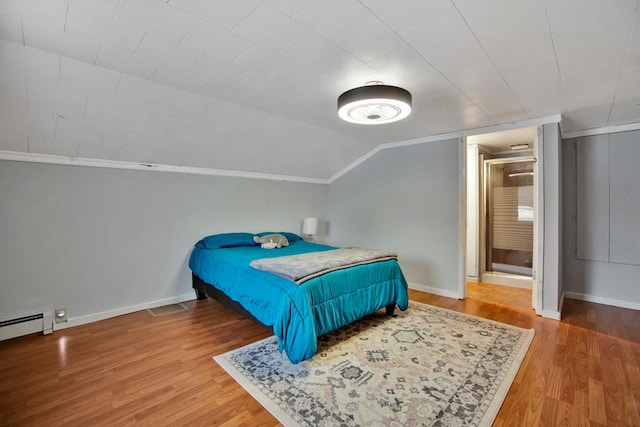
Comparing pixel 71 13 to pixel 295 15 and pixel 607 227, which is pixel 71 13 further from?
pixel 607 227

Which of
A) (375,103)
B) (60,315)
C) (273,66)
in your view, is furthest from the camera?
(60,315)

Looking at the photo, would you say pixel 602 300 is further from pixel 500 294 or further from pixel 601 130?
pixel 601 130

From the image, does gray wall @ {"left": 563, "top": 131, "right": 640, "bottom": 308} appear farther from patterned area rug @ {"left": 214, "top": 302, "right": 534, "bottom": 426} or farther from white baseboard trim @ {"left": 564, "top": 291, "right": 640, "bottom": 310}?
patterned area rug @ {"left": 214, "top": 302, "right": 534, "bottom": 426}

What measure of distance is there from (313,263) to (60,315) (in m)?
2.54

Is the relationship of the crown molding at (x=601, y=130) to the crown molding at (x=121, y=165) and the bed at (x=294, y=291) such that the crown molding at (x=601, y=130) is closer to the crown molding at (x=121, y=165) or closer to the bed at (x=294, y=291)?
the bed at (x=294, y=291)

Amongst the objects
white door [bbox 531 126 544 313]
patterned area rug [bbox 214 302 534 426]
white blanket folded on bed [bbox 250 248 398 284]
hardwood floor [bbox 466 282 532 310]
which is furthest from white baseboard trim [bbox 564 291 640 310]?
white blanket folded on bed [bbox 250 248 398 284]

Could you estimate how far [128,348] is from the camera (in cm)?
251

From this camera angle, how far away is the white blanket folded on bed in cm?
A: 241

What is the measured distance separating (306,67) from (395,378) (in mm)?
2293

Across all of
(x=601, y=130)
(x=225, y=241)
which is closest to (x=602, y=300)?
(x=601, y=130)

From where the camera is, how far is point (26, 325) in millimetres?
2684

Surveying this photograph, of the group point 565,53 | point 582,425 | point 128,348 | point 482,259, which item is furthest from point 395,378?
point 482,259

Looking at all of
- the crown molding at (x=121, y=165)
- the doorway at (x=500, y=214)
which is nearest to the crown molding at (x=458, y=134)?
the doorway at (x=500, y=214)

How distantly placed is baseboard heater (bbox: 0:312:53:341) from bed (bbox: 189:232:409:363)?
1362mm
